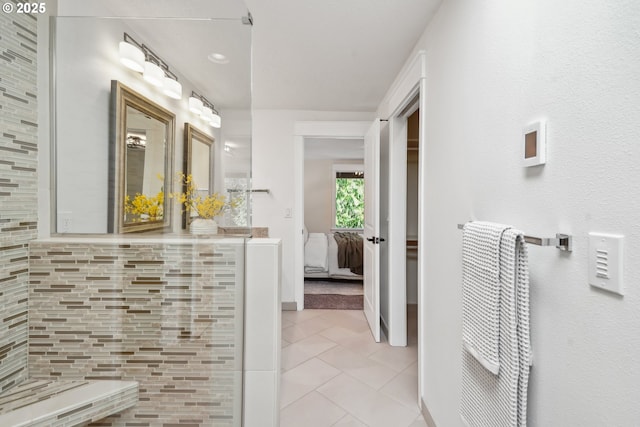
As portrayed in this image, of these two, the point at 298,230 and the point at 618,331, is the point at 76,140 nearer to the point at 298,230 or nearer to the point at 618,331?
the point at 618,331

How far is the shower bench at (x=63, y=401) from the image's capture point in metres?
1.16

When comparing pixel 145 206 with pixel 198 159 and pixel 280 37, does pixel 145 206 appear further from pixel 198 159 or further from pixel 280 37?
pixel 280 37

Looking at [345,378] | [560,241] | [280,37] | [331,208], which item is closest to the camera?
[560,241]

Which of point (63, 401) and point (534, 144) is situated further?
point (63, 401)

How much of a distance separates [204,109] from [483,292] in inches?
57.6

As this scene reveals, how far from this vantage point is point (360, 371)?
7.38 feet

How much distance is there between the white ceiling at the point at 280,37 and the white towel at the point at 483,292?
131cm

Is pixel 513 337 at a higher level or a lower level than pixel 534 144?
lower

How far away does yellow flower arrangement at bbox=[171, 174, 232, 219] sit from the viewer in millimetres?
1411

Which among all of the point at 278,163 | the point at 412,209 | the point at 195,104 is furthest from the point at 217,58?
the point at 412,209

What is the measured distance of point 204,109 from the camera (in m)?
1.47

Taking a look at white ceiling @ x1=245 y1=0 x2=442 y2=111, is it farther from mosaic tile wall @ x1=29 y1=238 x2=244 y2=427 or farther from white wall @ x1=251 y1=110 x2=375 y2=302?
mosaic tile wall @ x1=29 y1=238 x2=244 y2=427

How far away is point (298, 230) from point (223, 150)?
6.80ft

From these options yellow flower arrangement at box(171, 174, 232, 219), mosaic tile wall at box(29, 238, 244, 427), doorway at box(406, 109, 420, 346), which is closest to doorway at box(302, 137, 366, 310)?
doorway at box(406, 109, 420, 346)
